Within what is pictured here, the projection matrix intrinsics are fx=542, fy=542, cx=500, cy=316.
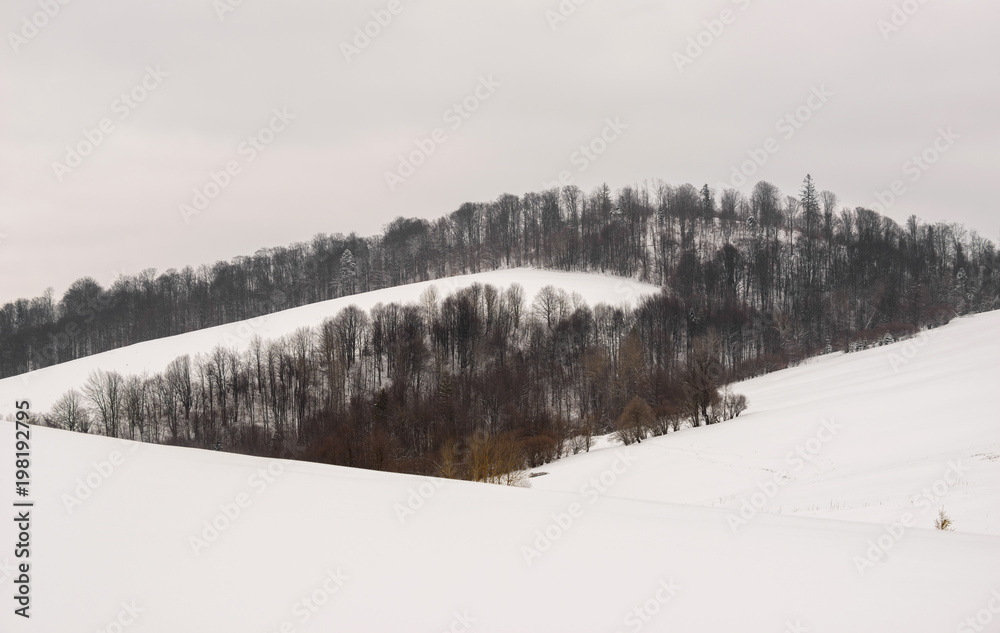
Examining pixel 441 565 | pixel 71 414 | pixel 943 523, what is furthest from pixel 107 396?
pixel 943 523

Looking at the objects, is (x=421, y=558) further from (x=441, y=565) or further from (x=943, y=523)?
(x=943, y=523)

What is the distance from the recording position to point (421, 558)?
16.6 ft

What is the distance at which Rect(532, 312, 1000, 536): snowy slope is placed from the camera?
15.6 metres

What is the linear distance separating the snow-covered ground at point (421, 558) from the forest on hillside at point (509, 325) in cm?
1424

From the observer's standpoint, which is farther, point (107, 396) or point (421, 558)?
point (107, 396)

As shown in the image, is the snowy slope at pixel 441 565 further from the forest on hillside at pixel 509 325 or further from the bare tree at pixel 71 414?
the bare tree at pixel 71 414

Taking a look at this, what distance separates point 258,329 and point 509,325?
31.2m

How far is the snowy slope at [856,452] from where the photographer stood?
1556 centimetres

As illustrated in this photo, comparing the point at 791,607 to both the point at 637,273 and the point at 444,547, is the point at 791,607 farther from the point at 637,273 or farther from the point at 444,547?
the point at 637,273

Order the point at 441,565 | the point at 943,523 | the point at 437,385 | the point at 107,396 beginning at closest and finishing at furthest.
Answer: the point at 441,565
the point at 943,523
the point at 107,396
the point at 437,385

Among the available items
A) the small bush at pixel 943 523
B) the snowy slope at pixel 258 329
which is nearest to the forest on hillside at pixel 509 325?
the snowy slope at pixel 258 329

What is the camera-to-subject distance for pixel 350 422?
47.9m

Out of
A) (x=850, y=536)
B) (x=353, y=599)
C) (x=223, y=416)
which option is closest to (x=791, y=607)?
(x=850, y=536)

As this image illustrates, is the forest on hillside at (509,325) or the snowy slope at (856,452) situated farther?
the forest on hillside at (509,325)
